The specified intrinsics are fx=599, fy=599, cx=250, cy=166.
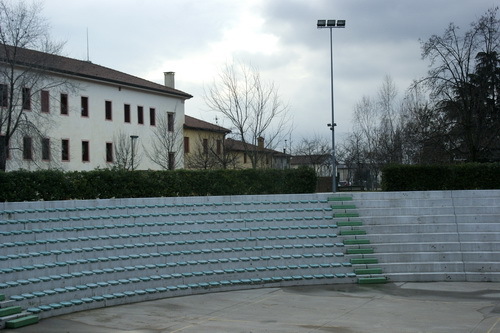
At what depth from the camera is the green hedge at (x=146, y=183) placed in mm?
18909

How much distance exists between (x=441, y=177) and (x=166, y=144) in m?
30.1

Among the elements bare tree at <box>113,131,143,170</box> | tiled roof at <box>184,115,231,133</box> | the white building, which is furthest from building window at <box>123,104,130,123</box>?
tiled roof at <box>184,115,231,133</box>

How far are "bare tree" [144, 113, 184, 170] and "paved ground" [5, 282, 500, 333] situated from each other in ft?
107

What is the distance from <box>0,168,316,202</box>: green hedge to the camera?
744 inches

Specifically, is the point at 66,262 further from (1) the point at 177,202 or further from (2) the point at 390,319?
(2) the point at 390,319

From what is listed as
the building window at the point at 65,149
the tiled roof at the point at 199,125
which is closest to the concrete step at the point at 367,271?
the building window at the point at 65,149

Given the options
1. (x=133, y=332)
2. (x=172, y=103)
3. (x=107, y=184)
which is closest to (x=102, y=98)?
(x=172, y=103)

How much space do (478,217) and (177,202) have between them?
11166mm

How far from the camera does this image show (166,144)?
168 feet

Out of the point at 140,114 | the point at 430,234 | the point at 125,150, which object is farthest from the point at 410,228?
the point at 140,114

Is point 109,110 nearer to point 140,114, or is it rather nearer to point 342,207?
point 140,114

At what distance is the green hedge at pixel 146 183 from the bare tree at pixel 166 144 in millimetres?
25172

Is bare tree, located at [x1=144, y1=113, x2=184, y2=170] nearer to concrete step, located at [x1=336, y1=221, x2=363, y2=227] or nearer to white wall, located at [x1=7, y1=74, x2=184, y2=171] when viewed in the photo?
white wall, located at [x1=7, y1=74, x2=184, y2=171]

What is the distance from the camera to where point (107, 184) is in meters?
21.1
